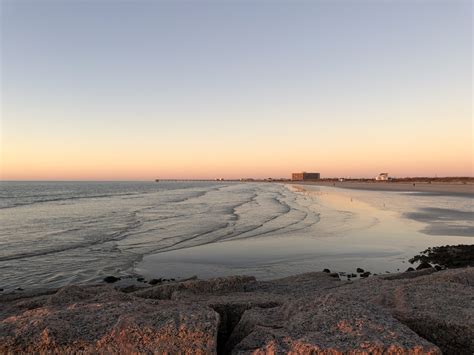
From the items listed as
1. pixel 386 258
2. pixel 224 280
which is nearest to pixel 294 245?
pixel 386 258

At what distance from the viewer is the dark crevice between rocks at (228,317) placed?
5112 millimetres

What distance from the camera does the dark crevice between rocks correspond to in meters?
5.11

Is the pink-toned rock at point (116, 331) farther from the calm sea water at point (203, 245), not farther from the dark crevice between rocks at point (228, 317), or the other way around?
the calm sea water at point (203, 245)

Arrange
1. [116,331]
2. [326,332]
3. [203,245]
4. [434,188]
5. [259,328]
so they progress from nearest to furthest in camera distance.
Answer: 1. [326,332]
2. [116,331]
3. [259,328]
4. [203,245]
5. [434,188]

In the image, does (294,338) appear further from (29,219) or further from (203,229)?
(29,219)

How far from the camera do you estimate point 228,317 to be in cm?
598

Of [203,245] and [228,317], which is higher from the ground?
[228,317]

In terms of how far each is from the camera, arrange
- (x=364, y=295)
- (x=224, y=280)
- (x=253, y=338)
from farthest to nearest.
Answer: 1. (x=224, y=280)
2. (x=364, y=295)
3. (x=253, y=338)

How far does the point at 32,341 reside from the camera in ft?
14.3

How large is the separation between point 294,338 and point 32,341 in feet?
11.2

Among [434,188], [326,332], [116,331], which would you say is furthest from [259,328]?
[434,188]

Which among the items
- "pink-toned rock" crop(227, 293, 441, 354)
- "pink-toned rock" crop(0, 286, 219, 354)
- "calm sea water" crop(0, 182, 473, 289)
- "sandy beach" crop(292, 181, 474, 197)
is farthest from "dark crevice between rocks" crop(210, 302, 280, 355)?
"sandy beach" crop(292, 181, 474, 197)

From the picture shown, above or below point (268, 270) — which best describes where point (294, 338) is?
above

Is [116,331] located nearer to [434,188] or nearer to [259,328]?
[259,328]
